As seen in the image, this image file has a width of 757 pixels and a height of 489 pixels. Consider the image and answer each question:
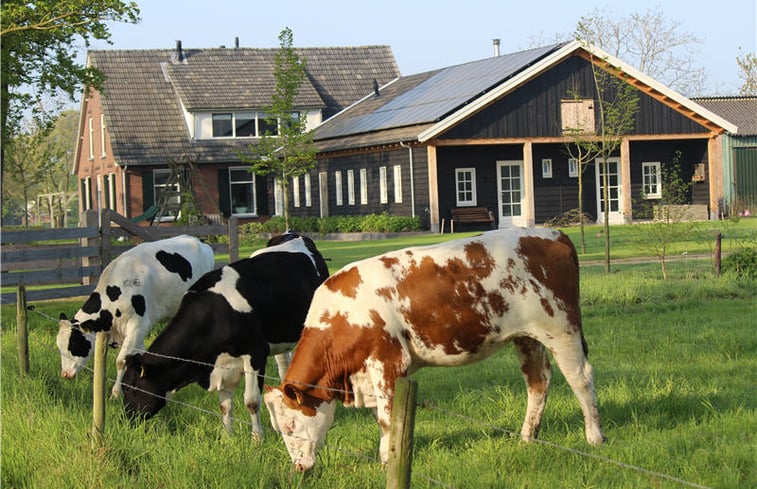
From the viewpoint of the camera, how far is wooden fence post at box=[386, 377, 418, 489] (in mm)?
5031

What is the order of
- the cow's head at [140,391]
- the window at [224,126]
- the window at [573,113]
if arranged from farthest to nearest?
the window at [224,126] → the window at [573,113] → the cow's head at [140,391]

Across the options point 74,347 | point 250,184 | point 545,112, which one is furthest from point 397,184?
point 74,347

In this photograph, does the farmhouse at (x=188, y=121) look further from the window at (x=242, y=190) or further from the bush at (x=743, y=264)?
the bush at (x=743, y=264)

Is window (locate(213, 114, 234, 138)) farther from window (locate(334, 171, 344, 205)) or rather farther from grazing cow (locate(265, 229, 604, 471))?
grazing cow (locate(265, 229, 604, 471))

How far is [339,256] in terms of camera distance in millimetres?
27453

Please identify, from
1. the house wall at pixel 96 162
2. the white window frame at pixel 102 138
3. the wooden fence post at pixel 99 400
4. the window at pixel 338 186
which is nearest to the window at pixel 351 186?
the window at pixel 338 186

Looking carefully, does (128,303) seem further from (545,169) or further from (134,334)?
(545,169)

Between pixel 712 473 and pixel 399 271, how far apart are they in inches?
97.2

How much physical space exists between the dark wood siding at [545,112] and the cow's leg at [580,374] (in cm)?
2890

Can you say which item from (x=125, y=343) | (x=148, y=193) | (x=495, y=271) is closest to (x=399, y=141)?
(x=148, y=193)

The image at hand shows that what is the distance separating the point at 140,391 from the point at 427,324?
265 centimetres

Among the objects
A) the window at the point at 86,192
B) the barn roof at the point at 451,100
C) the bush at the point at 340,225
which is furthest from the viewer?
the window at the point at 86,192

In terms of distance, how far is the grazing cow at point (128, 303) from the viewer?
1138 centimetres

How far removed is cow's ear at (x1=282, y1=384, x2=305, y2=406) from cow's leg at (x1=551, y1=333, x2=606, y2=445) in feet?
6.27
